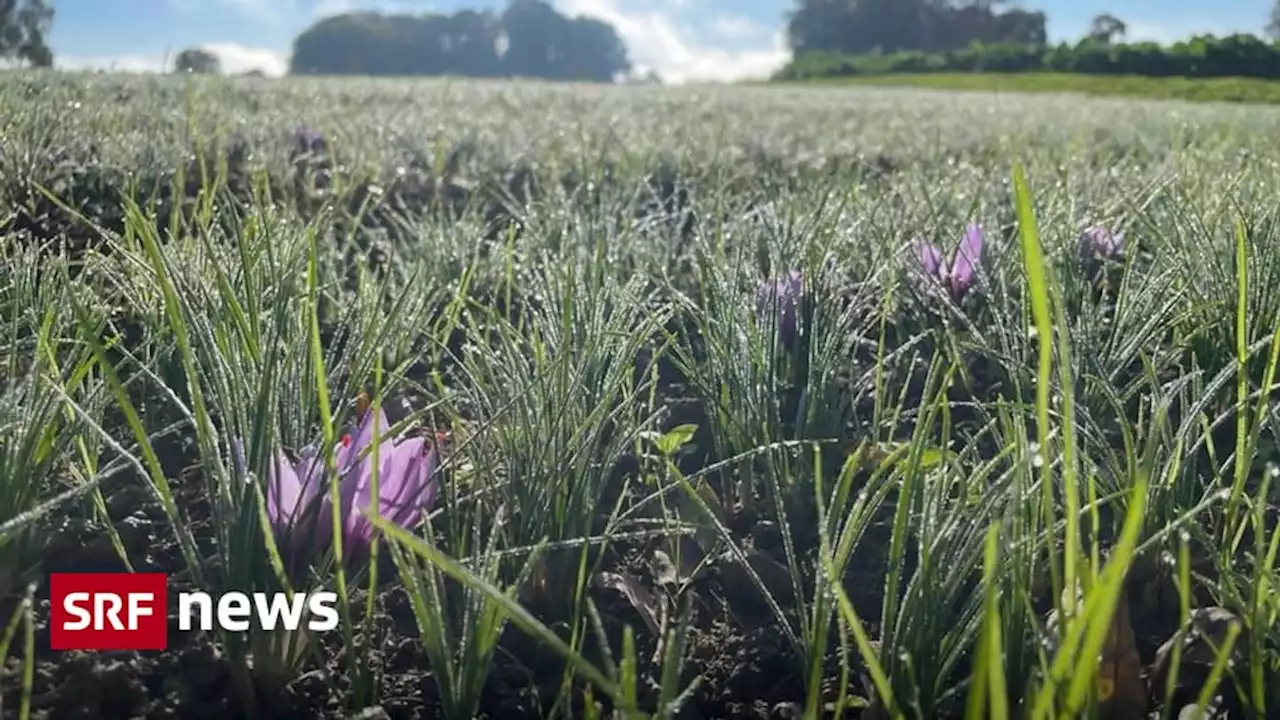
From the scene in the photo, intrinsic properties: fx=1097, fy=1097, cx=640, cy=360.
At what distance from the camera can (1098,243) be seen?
131 centimetres

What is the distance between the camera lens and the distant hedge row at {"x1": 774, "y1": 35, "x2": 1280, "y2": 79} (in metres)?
20.0

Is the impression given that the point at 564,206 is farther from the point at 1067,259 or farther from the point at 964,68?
the point at 964,68

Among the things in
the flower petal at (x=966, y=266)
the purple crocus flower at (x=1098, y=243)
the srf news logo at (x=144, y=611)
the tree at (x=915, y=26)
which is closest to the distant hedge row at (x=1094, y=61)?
the tree at (x=915, y=26)

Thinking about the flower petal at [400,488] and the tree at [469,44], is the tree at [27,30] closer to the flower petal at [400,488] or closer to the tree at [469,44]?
the flower petal at [400,488]

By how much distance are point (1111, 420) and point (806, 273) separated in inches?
12.3

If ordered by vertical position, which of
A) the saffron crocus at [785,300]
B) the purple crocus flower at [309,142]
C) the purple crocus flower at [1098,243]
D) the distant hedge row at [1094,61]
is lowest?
the saffron crocus at [785,300]

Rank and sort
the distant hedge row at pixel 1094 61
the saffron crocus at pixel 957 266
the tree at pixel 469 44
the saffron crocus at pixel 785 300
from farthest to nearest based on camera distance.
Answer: the tree at pixel 469 44 → the distant hedge row at pixel 1094 61 → the saffron crocus at pixel 957 266 → the saffron crocus at pixel 785 300

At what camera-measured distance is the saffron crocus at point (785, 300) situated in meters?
0.99

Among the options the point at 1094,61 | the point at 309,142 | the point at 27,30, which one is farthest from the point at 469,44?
the point at 309,142

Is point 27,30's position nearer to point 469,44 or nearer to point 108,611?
point 108,611

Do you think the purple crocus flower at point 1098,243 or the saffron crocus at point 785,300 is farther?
the purple crocus flower at point 1098,243

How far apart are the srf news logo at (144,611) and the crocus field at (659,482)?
0.01 meters

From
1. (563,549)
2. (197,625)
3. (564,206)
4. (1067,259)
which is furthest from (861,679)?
(564,206)

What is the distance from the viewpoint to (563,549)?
0.72 meters
